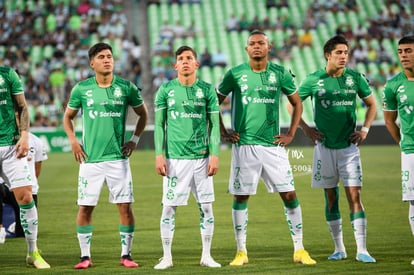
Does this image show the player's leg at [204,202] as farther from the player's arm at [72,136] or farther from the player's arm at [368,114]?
the player's arm at [368,114]

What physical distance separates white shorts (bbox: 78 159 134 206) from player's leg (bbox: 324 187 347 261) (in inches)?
83.8

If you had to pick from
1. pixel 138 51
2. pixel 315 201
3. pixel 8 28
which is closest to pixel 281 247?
pixel 315 201

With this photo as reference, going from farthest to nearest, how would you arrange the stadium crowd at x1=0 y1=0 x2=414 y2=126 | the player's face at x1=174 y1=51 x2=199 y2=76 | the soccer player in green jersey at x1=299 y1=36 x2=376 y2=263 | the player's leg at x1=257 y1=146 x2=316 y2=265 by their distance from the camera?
the stadium crowd at x1=0 y1=0 x2=414 y2=126, the soccer player in green jersey at x1=299 y1=36 x2=376 y2=263, the player's leg at x1=257 y1=146 x2=316 y2=265, the player's face at x1=174 y1=51 x2=199 y2=76

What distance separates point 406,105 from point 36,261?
406 cm

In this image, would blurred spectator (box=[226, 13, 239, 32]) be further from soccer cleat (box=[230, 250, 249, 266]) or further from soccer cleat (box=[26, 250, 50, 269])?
soccer cleat (box=[26, 250, 50, 269])

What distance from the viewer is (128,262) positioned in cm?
948

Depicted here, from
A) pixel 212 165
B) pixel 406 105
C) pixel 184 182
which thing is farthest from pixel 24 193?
pixel 406 105

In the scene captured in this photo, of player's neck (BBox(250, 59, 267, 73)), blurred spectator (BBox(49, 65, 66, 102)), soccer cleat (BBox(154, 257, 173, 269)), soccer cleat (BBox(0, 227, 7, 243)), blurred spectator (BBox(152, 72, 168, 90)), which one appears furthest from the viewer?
blurred spectator (BBox(152, 72, 168, 90))

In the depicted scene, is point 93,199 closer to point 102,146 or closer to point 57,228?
point 102,146

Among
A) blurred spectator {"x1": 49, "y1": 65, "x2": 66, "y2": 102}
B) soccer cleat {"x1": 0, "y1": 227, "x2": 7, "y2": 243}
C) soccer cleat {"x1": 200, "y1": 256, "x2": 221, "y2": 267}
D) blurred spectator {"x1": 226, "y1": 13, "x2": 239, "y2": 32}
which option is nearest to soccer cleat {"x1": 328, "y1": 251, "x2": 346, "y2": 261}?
soccer cleat {"x1": 200, "y1": 256, "x2": 221, "y2": 267}

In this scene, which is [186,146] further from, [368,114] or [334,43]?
[368,114]

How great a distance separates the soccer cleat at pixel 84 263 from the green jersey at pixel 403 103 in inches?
132

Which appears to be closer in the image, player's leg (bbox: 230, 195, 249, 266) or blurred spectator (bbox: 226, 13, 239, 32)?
player's leg (bbox: 230, 195, 249, 266)

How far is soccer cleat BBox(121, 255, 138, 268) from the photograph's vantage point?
945 centimetres
